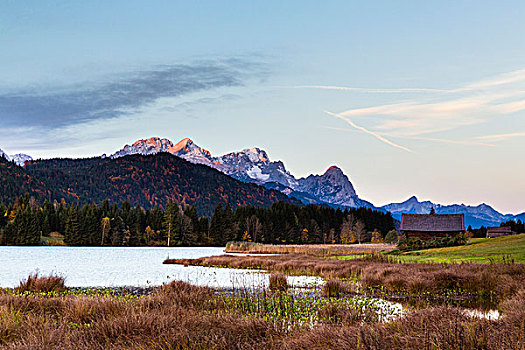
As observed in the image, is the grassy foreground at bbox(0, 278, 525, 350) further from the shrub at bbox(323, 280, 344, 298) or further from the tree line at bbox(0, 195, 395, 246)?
Answer: the tree line at bbox(0, 195, 395, 246)

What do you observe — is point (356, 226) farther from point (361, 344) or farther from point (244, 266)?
point (361, 344)

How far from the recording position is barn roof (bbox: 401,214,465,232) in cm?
6500

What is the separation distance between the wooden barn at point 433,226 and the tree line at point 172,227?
64.3 metres

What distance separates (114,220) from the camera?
126750 mm

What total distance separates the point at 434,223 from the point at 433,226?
2.07 feet

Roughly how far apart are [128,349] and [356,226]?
133 metres

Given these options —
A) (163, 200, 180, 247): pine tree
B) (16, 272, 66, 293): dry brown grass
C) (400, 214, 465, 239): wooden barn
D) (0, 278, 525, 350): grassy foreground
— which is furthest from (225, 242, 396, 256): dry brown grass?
(0, 278, 525, 350): grassy foreground

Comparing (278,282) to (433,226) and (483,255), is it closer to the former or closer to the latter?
(483,255)

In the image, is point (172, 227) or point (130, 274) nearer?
point (130, 274)

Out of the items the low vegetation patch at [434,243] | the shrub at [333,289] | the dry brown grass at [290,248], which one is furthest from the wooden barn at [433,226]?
the shrub at [333,289]

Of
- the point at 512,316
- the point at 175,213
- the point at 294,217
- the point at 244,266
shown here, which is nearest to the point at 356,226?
the point at 294,217

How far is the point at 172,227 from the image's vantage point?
413 ft

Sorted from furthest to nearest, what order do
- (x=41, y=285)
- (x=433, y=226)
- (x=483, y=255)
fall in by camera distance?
Answer: 1. (x=433, y=226)
2. (x=483, y=255)
3. (x=41, y=285)

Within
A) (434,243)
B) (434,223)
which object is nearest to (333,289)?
(434,243)
